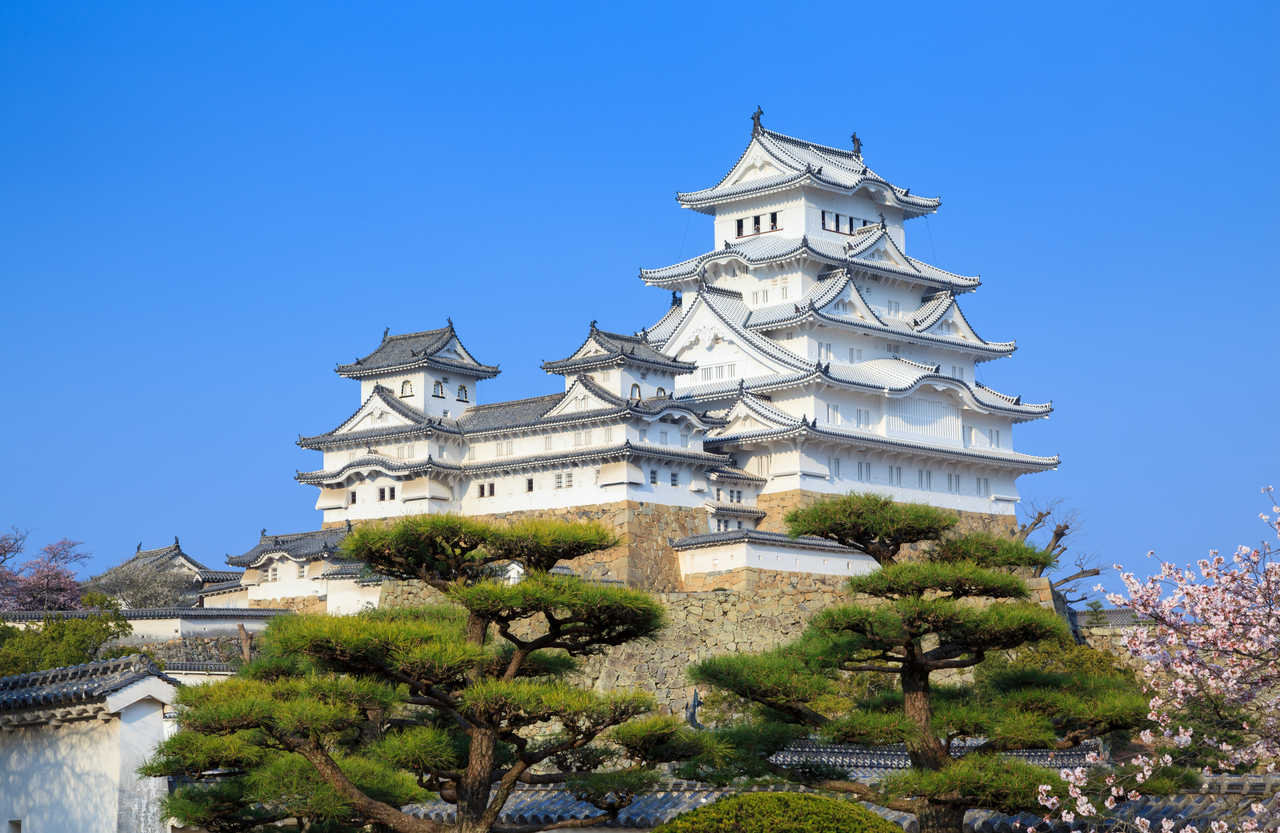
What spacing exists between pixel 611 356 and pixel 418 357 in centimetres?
606

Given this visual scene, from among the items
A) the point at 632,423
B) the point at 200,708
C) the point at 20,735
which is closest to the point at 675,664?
the point at 632,423

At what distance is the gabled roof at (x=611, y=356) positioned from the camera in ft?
143

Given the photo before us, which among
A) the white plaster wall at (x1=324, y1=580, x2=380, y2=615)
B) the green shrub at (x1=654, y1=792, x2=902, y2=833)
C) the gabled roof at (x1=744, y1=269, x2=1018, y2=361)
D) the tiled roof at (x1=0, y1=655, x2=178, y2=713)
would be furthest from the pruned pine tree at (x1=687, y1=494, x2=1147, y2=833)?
the gabled roof at (x1=744, y1=269, x2=1018, y2=361)

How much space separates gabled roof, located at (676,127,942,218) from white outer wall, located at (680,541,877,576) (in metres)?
14.9

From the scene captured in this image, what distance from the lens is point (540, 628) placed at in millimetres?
37000

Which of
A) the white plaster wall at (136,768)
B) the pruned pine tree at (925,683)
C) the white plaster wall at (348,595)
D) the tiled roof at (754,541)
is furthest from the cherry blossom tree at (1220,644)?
the white plaster wall at (348,595)

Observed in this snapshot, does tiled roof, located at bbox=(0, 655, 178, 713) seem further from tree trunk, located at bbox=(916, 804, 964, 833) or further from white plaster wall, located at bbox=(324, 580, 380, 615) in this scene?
white plaster wall, located at bbox=(324, 580, 380, 615)

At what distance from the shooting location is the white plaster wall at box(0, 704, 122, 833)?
1864 centimetres

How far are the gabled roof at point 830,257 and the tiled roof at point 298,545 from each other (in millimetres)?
14861

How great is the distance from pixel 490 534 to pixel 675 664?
20.1m

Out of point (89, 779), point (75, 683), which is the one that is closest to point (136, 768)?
point (89, 779)

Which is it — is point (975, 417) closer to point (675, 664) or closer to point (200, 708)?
point (675, 664)

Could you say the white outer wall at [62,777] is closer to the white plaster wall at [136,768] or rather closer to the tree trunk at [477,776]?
the white plaster wall at [136,768]

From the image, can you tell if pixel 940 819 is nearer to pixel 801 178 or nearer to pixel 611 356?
pixel 611 356
